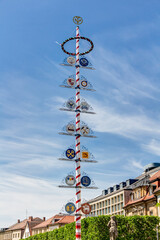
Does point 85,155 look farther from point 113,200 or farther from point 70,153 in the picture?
point 113,200

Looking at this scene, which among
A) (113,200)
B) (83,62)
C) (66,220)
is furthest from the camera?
(66,220)

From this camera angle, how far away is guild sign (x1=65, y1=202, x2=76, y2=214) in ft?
86.6

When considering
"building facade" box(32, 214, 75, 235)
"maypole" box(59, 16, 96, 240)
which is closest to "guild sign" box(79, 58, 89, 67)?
"maypole" box(59, 16, 96, 240)

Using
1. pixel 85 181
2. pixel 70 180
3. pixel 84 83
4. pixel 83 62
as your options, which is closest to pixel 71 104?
pixel 84 83

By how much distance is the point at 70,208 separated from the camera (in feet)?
86.9

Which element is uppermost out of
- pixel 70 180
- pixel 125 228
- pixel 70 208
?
pixel 70 180

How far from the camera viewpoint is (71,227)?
47938 mm

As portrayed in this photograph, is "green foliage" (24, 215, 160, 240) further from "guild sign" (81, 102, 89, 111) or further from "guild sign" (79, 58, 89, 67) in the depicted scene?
"guild sign" (79, 58, 89, 67)

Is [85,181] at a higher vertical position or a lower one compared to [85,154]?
lower

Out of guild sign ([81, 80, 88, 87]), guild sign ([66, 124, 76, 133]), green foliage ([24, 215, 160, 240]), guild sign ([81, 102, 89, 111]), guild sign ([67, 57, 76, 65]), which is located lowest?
green foliage ([24, 215, 160, 240])

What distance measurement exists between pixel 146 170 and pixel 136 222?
37509 millimetres

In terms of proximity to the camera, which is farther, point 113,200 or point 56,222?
point 56,222

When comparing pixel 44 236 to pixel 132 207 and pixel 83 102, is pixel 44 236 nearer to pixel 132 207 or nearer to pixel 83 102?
pixel 132 207

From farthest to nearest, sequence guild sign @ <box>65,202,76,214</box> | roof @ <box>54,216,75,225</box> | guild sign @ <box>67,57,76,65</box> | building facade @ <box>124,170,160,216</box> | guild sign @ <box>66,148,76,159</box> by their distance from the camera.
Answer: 1. roof @ <box>54,216,75,225</box>
2. building facade @ <box>124,170,160,216</box>
3. guild sign @ <box>67,57,76,65</box>
4. guild sign @ <box>66,148,76,159</box>
5. guild sign @ <box>65,202,76,214</box>
